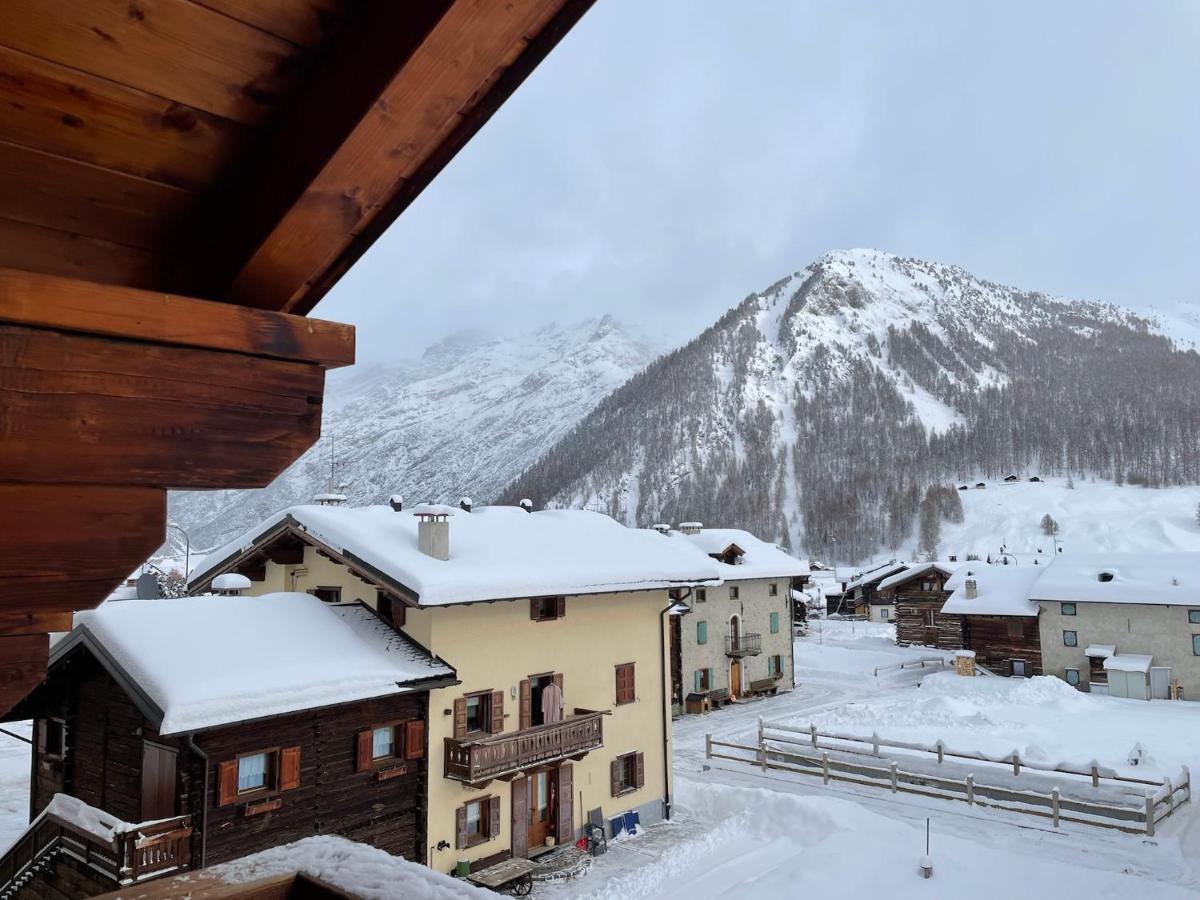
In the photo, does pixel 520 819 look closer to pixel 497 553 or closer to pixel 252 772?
pixel 497 553

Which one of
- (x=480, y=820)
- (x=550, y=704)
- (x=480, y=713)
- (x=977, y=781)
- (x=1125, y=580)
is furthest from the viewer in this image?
(x=1125, y=580)

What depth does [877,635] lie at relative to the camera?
69.9 meters

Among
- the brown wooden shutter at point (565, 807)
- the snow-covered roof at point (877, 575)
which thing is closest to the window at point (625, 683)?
the brown wooden shutter at point (565, 807)

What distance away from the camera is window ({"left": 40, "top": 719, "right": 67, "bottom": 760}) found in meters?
17.2

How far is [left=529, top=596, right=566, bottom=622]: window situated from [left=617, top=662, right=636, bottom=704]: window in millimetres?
3101

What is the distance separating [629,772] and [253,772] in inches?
449

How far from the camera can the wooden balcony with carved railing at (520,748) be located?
18.2 meters

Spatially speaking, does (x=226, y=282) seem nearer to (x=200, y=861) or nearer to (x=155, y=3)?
(x=155, y=3)

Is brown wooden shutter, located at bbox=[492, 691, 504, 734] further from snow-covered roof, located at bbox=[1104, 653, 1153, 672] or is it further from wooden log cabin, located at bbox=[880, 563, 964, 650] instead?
wooden log cabin, located at bbox=[880, 563, 964, 650]

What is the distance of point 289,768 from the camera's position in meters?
15.6

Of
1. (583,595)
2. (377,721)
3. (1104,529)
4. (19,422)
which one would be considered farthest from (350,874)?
(1104,529)

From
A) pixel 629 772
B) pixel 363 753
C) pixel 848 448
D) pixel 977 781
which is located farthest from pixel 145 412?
pixel 848 448

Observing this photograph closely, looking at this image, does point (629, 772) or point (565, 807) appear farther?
point (629, 772)

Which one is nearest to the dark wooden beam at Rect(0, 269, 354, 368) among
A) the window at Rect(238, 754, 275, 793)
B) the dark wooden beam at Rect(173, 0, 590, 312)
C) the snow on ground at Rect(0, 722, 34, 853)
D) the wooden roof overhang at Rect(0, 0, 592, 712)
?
the wooden roof overhang at Rect(0, 0, 592, 712)
